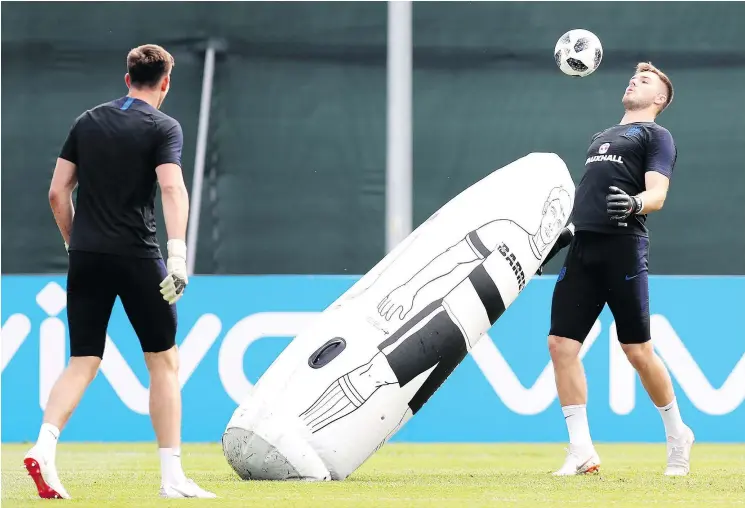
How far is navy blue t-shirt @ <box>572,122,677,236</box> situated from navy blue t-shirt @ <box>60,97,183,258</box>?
210 cm

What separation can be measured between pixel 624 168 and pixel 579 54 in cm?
83

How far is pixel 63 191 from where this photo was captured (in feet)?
16.7

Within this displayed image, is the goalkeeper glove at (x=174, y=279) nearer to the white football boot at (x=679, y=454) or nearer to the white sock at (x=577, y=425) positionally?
the white sock at (x=577, y=425)

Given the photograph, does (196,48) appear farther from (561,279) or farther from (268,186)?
(561,279)

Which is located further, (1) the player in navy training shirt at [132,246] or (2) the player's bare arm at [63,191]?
(2) the player's bare arm at [63,191]

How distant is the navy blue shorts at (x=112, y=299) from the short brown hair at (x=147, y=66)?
0.66 metres

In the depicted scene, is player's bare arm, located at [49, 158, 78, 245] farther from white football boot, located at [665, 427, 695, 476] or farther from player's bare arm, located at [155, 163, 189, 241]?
white football boot, located at [665, 427, 695, 476]

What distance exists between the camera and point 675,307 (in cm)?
849

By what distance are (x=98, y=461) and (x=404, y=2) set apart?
14.2 ft

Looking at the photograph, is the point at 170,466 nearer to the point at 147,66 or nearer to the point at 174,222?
the point at 174,222

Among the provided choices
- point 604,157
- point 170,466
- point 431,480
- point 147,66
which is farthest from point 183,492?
point 604,157

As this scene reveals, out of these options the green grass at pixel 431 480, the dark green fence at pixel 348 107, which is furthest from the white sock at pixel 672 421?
the dark green fence at pixel 348 107

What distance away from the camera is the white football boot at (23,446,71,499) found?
4812 millimetres

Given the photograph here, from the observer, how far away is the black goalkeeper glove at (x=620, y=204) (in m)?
5.86
